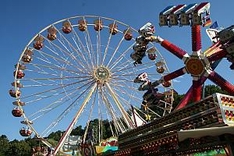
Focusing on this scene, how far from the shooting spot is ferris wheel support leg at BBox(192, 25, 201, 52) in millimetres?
Result: 13789

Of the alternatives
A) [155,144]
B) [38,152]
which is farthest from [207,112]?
[38,152]

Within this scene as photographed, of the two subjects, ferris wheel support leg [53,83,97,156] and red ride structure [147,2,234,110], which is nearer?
red ride structure [147,2,234,110]

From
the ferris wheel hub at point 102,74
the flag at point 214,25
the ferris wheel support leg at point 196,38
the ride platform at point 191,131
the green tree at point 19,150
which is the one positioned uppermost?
the green tree at point 19,150

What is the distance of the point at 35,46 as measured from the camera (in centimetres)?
2436

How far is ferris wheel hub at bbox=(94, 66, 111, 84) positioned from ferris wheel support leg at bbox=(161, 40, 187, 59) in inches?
396

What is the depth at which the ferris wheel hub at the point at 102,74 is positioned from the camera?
959 inches

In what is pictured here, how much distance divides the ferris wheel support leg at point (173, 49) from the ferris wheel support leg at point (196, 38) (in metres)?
0.54

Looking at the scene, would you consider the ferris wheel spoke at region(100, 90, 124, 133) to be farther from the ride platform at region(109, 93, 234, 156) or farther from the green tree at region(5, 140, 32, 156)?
the green tree at region(5, 140, 32, 156)

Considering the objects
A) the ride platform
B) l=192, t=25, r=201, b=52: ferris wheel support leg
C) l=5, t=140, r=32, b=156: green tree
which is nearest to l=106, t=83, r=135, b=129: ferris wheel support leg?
l=192, t=25, r=201, b=52: ferris wheel support leg

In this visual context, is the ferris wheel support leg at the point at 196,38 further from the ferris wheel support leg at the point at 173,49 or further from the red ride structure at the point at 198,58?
the ferris wheel support leg at the point at 173,49

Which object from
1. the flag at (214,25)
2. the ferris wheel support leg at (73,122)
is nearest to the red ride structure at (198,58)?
the flag at (214,25)

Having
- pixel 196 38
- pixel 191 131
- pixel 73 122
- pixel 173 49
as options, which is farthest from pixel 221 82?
pixel 73 122

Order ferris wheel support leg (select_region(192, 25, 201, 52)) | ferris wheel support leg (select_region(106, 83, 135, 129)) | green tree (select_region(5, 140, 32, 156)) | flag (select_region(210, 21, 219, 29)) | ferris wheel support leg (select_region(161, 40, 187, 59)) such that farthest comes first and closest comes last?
green tree (select_region(5, 140, 32, 156)) < ferris wheel support leg (select_region(106, 83, 135, 129)) < flag (select_region(210, 21, 219, 29)) < ferris wheel support leg (select_region(161, 40, 187, 59)) < ferris wheel support leg (select_region(192, 25, 201, 52))

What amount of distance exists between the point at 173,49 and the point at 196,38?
1.08 meters
